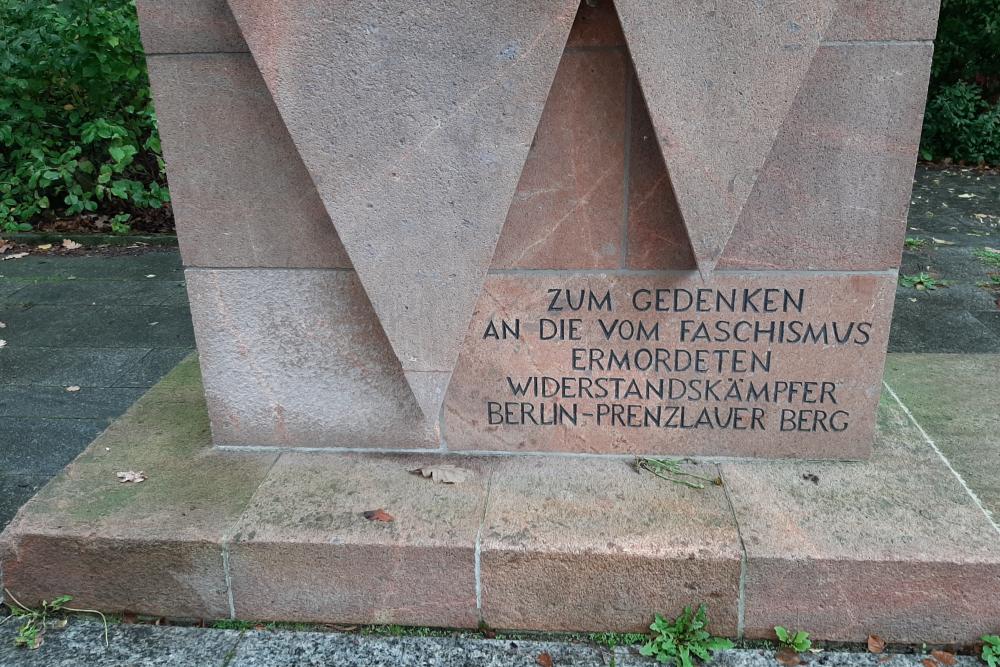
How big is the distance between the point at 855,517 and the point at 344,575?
5.47 feet

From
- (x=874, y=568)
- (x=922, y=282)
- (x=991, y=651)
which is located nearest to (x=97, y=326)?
(x=874, y=568)

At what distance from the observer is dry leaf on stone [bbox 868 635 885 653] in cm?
238

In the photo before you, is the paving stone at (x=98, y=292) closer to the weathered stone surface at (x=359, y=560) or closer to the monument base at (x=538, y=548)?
the monument base at (x=538, y=548)

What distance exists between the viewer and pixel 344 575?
2.49m

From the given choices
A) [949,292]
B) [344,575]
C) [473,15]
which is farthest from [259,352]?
[949,292]

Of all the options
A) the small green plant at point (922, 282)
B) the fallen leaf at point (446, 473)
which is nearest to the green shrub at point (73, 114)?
the fallen leaf at point (446, 473)

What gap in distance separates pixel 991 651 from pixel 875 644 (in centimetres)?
33

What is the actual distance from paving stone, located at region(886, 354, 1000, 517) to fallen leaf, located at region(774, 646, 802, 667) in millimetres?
814

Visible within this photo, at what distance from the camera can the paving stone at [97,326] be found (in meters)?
4.87

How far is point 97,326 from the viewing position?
5145mm

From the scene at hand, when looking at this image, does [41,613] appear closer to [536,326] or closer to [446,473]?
[446,473]

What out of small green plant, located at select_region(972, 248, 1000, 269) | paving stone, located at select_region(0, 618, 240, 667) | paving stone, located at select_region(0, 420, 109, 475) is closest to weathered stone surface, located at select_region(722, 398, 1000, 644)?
paving stone, located at select_region(0, 618, 240, 667)

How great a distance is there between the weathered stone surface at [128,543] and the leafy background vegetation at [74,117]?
18.2ft

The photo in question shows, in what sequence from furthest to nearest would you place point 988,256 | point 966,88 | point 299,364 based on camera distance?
point 966,88, point 988,256, point 299,364
